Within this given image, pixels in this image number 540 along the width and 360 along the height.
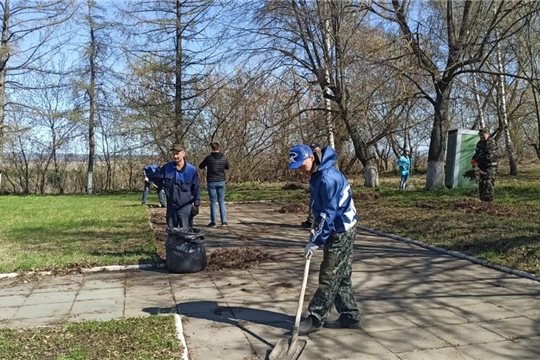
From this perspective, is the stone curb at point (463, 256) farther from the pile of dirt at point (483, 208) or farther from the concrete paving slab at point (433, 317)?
the pile of dirt at point (483, 208)

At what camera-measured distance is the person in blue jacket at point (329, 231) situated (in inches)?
172

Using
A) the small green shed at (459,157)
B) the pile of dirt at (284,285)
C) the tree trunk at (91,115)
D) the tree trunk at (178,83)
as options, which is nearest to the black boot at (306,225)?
the pile of dirt at (284,285)

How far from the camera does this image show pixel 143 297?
5.85 m

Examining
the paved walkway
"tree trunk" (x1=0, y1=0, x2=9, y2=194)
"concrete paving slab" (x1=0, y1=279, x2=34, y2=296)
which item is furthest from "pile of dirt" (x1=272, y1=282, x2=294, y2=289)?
"tree trunk" (x1=0, y1=0, x2=9, y2=194)

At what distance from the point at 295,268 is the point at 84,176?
24.6 m

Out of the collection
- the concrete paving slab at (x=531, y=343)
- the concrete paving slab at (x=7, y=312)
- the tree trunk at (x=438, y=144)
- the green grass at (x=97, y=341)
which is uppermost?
the tree trunk at (x=438, y=144)

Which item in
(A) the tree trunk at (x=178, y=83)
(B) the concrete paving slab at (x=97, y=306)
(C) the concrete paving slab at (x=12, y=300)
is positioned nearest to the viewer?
(B) the concrete paving slab at (x=97, y=306)

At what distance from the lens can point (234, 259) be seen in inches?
300

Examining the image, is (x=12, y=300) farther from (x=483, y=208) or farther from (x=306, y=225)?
(x=483, y=208)

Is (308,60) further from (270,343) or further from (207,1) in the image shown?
(270,343)

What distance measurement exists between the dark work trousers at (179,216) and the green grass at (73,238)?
78cm

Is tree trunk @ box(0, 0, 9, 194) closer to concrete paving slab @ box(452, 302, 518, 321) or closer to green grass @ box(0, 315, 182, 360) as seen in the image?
green grass @ box(0, 315, 182, 360)

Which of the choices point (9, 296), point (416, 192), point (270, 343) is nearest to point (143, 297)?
point (9, 296)

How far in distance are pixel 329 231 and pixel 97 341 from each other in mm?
2221
